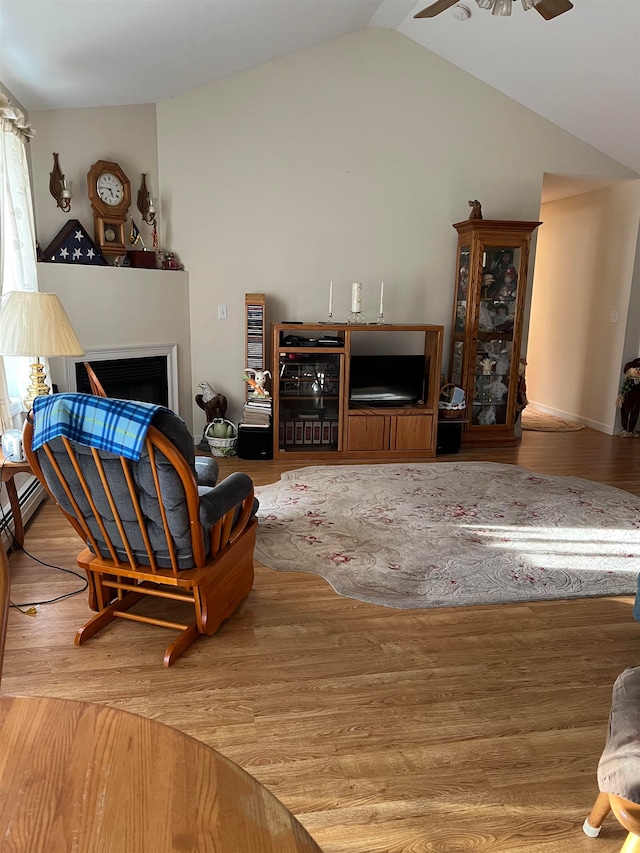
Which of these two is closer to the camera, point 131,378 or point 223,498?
point 223,498

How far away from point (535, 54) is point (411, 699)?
15.6ft

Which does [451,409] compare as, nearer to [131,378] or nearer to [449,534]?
[449,534]

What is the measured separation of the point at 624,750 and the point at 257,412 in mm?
3965

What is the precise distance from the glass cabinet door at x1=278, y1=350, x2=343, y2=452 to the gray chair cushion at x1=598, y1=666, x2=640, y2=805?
375cm

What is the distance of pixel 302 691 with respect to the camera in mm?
2047

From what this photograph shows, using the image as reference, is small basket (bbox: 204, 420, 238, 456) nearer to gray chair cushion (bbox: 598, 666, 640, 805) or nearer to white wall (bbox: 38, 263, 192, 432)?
white wall (bbox: 38, 263, 192, 432)

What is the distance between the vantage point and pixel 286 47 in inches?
185

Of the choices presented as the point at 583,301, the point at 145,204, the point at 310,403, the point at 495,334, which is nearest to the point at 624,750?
the point at 310,403

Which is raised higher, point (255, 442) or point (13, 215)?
point (13, 215)

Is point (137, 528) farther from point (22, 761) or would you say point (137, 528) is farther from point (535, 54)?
point (535, 54)

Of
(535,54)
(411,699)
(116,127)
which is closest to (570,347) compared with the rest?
(535,54)

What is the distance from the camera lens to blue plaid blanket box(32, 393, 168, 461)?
6.19ft

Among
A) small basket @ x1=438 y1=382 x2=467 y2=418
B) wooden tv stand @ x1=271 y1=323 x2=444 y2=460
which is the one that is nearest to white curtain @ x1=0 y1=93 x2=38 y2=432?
wooden tv stand @ x1=271 y1=323 x2=444 y2=460

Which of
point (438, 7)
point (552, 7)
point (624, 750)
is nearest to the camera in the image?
point (624, 750)
